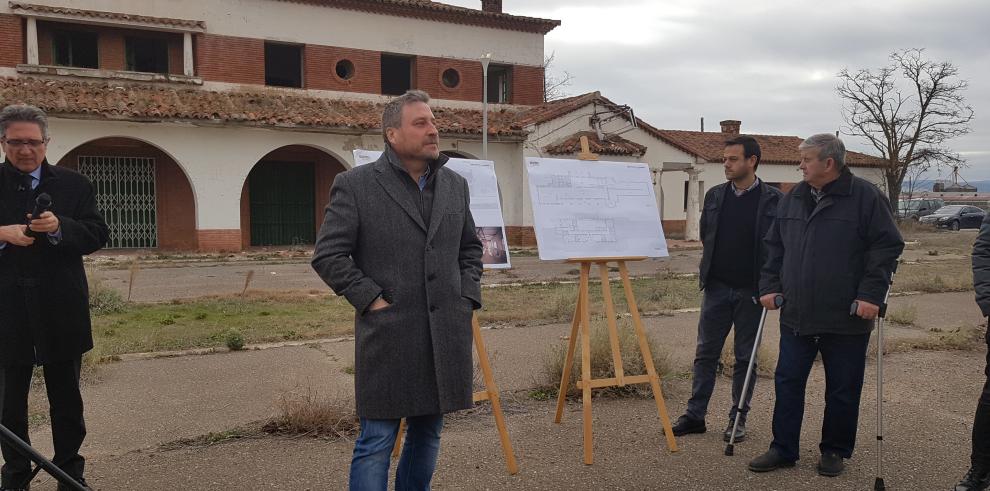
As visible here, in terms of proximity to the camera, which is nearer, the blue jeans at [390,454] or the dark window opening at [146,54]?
the blue jeans at [390,454]

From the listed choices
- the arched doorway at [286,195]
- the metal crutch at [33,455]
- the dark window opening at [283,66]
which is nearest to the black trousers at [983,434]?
the metal crutch at [33,455]

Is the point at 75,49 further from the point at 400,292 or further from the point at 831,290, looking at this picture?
the point at 831,290

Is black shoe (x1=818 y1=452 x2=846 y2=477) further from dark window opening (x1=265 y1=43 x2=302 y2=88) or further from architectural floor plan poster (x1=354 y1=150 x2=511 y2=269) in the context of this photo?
dark window opening (x1=265 y1=43 x2=302 y2=88)

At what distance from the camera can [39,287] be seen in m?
3.70

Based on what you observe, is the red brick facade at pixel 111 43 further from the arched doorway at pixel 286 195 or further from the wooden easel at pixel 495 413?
the wooden easel at pixel 495 413

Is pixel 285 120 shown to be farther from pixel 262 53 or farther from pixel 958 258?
pixel 958 258

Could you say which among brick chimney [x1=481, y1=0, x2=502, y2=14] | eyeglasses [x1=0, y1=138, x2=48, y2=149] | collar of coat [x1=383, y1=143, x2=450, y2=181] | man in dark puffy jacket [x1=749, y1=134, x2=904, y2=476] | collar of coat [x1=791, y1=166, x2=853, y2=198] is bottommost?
man in dark puffy jacket [x1=749, y1=134, x2=904, y2=476]

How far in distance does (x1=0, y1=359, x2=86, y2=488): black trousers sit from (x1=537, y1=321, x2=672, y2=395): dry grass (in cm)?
335

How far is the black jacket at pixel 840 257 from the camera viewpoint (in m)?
4.33

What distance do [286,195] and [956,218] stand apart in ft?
116

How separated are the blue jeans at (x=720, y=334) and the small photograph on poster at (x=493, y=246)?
Result: 4.72ft

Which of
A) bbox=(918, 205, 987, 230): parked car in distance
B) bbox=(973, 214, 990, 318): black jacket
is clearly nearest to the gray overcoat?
bbox=(973, 214, 990, 318): black jacket

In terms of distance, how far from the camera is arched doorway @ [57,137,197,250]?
64.0 feet

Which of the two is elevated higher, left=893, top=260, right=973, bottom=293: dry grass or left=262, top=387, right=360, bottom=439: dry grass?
left=262, top=387, right=360, bottom=439: dry grass
